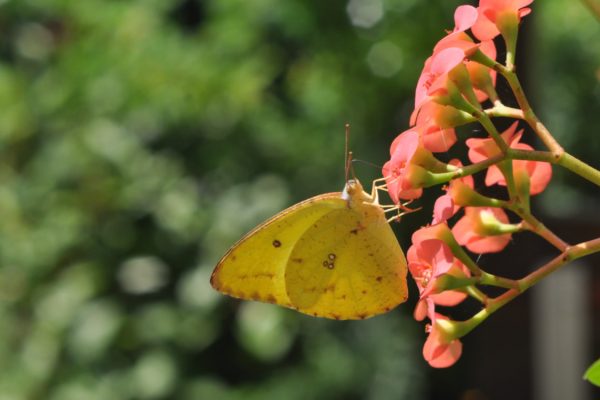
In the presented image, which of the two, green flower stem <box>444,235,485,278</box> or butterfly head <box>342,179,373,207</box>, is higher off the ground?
green flower stem <box>444,235,485,278</box>

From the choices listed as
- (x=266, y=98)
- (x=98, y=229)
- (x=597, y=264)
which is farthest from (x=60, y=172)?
(x=597, y=264)

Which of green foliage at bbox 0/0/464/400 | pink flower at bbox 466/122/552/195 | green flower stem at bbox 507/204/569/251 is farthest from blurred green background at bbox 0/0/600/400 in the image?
green flower stem at bbox 507/204/569/251

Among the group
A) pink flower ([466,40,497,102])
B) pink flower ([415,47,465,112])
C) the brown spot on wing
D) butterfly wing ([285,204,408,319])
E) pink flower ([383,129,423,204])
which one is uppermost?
pink flower ([415,47,465,112])

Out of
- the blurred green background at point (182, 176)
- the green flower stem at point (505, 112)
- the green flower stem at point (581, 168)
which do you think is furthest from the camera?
the blurred green background at point (182, 176)

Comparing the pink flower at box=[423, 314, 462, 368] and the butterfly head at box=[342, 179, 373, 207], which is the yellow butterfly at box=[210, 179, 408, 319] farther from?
the pink flower at box=[423, 314, 462, 368]

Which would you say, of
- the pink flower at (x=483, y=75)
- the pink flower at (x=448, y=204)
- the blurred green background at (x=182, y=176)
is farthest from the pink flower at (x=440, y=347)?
the blurred green background at (x=182, y=176)

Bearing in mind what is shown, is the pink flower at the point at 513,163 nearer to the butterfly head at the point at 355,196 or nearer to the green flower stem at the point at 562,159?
the green flower stem at the point at 562,159

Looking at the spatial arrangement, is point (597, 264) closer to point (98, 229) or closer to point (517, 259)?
point (517, 259)
